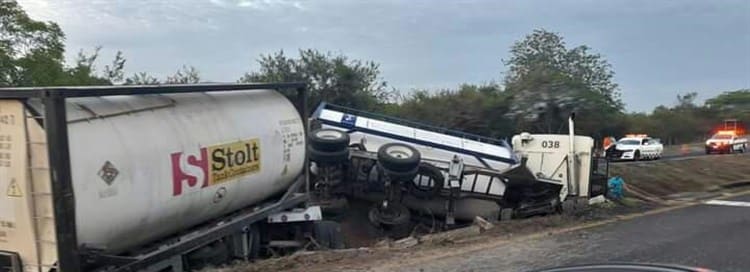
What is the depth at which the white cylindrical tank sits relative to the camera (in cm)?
661

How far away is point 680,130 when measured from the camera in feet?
205

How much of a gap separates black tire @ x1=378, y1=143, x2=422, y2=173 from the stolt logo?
13.5 ft

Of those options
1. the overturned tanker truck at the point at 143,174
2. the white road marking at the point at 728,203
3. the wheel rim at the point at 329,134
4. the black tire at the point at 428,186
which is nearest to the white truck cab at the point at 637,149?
the white road marking at the point at 728,203

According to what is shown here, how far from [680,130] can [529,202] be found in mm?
53192

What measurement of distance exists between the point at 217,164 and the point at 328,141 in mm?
4572

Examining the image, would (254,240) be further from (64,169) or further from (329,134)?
(64,169)

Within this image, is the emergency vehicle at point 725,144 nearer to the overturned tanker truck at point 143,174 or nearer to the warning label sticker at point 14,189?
the overturned tanker truck at point 143,174

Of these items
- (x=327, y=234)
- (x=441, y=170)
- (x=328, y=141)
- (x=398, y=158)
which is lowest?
(x=327, y=234)

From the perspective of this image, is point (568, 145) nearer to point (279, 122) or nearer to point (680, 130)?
point (279, 122)

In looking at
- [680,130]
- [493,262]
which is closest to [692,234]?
[493,262]

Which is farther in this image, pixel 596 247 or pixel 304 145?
pixel 304 145

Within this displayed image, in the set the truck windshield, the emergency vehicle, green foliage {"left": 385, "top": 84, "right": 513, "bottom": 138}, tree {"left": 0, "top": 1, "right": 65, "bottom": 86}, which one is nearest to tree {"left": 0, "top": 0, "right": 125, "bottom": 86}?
tree {"left": 0, "top": 1, "right": 65, "bottom": 86}

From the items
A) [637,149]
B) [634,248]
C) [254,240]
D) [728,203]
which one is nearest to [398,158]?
[254,240]

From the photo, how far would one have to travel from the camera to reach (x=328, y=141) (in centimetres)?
1291
